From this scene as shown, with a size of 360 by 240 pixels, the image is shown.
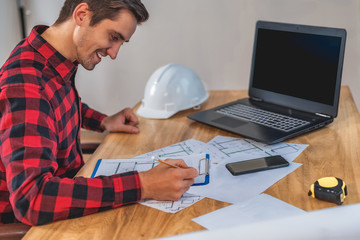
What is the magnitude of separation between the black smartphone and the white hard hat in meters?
0.53

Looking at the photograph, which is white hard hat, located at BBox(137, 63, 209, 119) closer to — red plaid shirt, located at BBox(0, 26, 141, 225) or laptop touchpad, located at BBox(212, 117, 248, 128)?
laptop touchpad, located at BBox(212, 117, 248, 128)

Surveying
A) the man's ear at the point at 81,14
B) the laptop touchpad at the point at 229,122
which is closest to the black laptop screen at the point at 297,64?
the laptop touchpad at the point at 229,122

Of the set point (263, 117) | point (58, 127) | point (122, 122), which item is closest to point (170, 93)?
point (122, 122)

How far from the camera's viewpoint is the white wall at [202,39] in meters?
2.16

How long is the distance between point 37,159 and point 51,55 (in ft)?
1.08

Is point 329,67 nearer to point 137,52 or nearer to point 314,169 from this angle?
point 314,169

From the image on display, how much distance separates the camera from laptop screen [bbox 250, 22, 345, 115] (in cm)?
134

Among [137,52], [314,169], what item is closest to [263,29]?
[314,169]

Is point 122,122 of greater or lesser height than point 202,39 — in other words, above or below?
below

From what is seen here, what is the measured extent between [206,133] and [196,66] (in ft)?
3.34

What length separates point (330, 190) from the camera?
0.87 m

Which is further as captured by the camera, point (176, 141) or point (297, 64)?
point (297, 64)

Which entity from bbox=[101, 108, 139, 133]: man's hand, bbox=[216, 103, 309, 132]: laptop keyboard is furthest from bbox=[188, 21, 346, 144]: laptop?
bbox=[101, 108, 139, 133]: man's hand

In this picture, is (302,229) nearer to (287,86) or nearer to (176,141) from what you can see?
(176,141)
